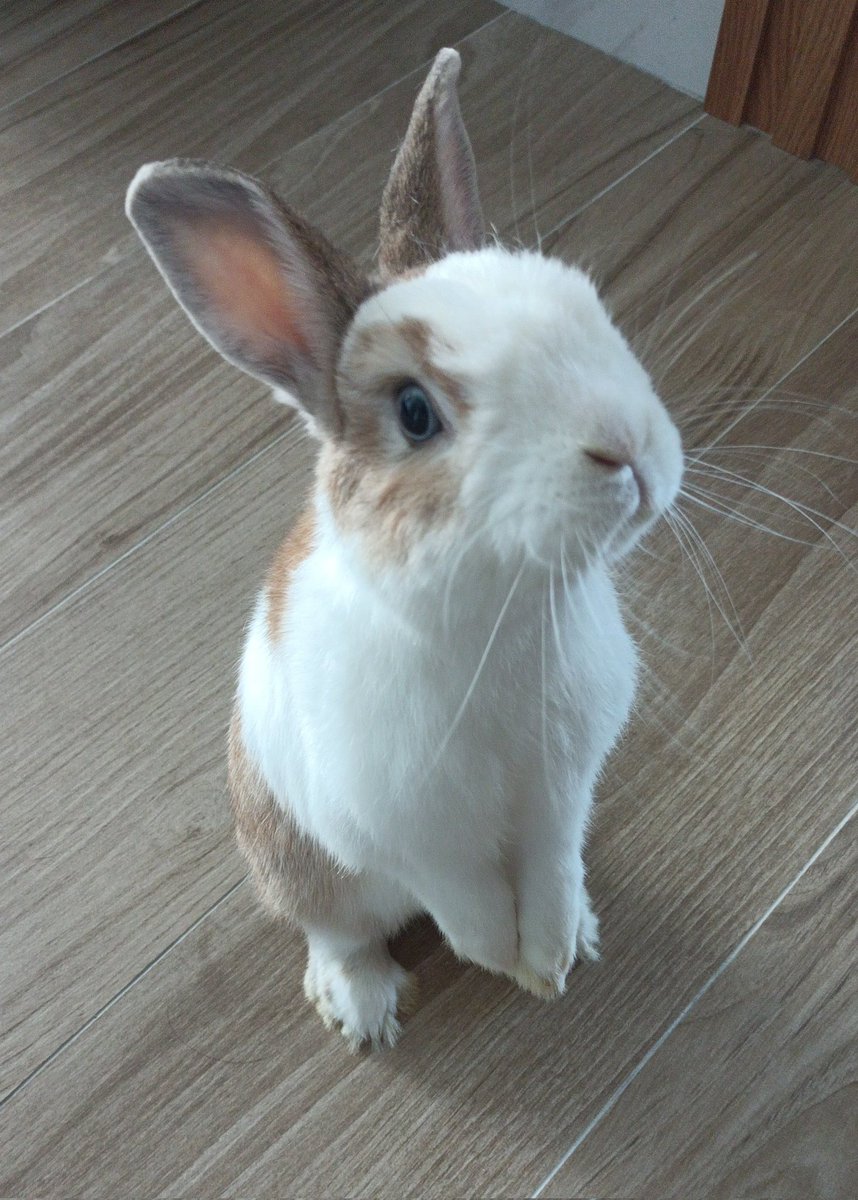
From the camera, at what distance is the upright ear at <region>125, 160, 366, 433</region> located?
737 millimetres

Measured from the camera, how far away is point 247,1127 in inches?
42.1

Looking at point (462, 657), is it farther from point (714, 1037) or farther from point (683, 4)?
point (683, 4)

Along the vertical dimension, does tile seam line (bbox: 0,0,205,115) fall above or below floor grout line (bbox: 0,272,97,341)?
above

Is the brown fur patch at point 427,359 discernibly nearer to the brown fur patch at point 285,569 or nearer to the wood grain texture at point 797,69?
the brown fur patch at point 285,569

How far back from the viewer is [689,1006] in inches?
43.3

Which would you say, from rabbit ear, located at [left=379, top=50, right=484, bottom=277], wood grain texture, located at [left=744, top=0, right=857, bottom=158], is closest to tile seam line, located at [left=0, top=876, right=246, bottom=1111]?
rabbit ear, located at [left=379, top=50, right=484, bottom=277]

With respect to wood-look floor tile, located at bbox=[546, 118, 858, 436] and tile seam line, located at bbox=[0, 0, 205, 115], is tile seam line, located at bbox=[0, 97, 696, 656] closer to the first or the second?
wood-look floor tile, located at bbox=[546, 118, 858, 436]

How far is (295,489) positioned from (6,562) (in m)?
0.34

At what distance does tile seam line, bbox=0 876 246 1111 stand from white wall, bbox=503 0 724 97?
4.29 feet

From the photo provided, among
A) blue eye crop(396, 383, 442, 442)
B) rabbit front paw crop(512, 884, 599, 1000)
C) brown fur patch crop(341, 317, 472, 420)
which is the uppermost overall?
brown fur patch crop(341, 317, 472, 420)

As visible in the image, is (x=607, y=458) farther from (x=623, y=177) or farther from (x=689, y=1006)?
(x=623, y=177)

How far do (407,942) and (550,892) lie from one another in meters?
0.24

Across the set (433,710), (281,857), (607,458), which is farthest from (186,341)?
(607,458)

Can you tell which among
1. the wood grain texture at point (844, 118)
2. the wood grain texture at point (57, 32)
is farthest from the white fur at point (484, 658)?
the wood grain texture at point (57, 32)
